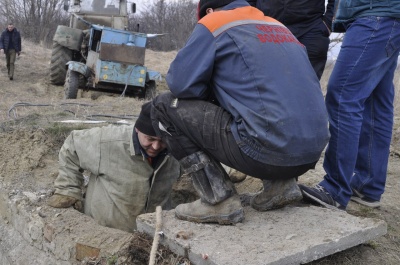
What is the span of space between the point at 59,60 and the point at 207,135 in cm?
956

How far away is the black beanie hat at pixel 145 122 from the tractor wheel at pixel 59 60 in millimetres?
8877

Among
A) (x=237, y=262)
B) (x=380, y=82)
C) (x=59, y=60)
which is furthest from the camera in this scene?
(x=59, y=60)

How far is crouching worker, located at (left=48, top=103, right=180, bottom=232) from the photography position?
3.34 m

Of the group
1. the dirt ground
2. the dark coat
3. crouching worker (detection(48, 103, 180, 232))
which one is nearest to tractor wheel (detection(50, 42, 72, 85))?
the dark coat

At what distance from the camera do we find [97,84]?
30.4 feet

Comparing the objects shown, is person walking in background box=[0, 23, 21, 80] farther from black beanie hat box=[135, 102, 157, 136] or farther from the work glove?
black beanie hat box=[135, 102, 157, 136]

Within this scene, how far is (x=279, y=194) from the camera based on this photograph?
2.52 meters

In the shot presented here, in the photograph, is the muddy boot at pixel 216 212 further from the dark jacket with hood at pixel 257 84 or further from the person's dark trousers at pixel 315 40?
the person's dark trousers at pixel 315 40

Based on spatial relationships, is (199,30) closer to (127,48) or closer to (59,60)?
(127,48)

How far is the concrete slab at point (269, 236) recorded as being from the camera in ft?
6.81

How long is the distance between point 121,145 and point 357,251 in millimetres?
1661

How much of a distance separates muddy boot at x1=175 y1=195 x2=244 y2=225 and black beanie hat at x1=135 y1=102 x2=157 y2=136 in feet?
1.77

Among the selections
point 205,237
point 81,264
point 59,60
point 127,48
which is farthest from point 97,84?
point 205,237

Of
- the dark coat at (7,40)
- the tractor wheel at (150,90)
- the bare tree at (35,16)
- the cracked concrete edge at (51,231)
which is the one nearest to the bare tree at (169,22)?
the bare tree at (35,16)
